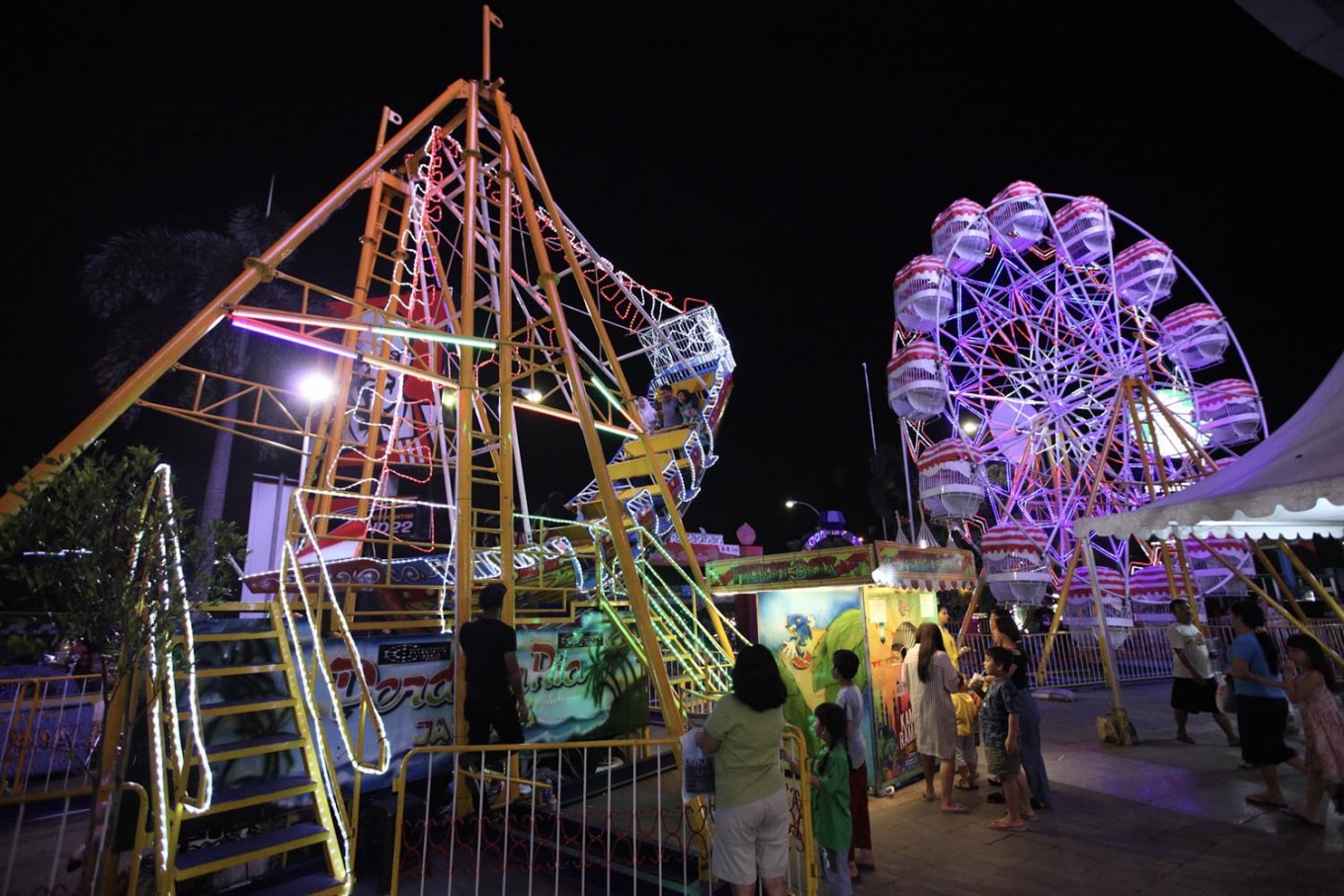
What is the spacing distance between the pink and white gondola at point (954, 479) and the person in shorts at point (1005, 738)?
11.5 metres

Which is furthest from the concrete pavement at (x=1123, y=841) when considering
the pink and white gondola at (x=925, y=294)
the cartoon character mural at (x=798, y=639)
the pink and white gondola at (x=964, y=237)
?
the pink and white gondola at (x=964, y=237)

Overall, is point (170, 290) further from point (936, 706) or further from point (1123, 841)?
point (1123, 841)

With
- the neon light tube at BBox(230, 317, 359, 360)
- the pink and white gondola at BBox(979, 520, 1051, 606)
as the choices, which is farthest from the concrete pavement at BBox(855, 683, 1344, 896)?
the neon light tube at BBox(230, 317, 359, 360)

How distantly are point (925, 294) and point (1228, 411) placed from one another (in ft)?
32.3

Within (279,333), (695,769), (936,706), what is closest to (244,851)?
(695,769)

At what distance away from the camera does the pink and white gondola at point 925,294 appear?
18000 millimetres

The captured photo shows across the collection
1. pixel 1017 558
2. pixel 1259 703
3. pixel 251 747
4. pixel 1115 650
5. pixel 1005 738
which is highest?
pixel 1017 558

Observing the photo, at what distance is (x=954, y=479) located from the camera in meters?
18.0

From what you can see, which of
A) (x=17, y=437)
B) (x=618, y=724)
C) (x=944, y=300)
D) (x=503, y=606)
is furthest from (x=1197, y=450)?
(x=17, y=437)

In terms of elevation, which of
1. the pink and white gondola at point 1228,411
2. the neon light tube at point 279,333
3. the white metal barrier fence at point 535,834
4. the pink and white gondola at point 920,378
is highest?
the pink and white gondola at point 920,378

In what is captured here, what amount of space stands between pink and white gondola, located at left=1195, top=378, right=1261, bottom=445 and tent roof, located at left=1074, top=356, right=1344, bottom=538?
13.3m

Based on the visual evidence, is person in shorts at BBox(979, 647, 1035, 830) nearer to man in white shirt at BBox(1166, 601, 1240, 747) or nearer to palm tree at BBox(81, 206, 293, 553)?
man in white shirt at BBox(1166, 601, 1240, 747)

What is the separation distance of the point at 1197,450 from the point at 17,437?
2813 centimetres

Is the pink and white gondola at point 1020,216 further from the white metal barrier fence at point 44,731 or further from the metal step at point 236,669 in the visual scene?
the white metal barrier fence at point 44,731
